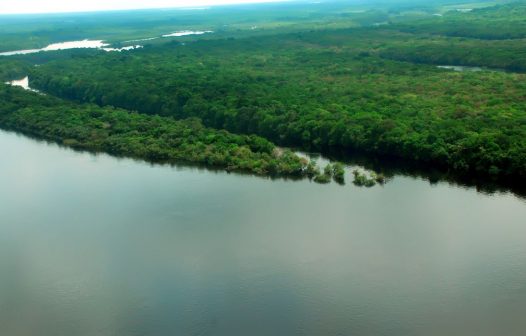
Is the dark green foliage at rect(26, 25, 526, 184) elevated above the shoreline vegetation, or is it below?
above

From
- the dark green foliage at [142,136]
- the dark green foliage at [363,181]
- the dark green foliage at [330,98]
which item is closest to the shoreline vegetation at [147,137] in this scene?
the dark green foliage at [142,136]

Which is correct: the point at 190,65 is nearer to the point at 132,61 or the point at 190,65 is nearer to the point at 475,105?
the point at 132,61

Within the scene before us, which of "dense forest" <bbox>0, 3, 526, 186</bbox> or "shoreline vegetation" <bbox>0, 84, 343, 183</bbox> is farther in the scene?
"shoreline vegetation" <bbox>0, 84, 343, 183</bbox>

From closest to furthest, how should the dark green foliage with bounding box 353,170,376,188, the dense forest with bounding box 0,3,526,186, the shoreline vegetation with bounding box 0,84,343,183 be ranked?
the dark green foliage with bounding box 353,170,376,188 → the dense forest with bounding box 0,3,526,186 → the shoreline vegetation with bounding box 0,84,343,183

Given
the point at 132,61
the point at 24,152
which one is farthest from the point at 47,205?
the point at 132,61

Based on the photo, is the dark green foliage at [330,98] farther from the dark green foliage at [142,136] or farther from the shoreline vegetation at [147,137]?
the dark green foliage at [142,136]

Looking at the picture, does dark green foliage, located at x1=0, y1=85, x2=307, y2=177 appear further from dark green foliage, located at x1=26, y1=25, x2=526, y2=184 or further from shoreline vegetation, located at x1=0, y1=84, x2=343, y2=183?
dark green foliage, located at x1=26, y1=25, x2=526, y2=184

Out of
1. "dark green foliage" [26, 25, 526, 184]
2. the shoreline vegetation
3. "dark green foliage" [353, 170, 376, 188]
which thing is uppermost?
"dark green foliage" [26, 25, 526, 184]

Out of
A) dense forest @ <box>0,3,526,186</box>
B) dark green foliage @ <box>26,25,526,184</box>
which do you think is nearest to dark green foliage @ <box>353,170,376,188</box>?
dense forest @ <box>0,3,526,186</box>

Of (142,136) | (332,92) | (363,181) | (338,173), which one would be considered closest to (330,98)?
(332,92)

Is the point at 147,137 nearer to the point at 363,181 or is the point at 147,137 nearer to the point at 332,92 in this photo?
the point at 332,92
